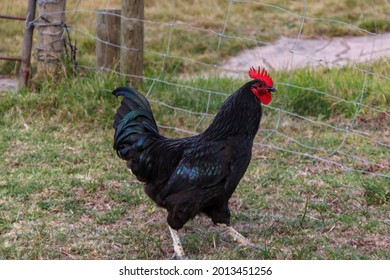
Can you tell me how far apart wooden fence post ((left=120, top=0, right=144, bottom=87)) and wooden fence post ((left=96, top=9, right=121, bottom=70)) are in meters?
0.25

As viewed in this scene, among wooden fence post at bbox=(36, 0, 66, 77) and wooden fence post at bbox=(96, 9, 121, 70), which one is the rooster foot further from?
wooden fence post at bbox=(36, 0, 66, 77)

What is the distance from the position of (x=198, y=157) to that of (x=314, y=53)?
498 cm

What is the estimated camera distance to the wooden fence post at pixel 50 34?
681cm

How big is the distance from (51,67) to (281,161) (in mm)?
2457

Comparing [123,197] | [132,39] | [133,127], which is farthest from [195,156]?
[132,39]

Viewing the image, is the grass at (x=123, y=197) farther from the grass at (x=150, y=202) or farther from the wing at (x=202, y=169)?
the wing at (x=202, y=169)

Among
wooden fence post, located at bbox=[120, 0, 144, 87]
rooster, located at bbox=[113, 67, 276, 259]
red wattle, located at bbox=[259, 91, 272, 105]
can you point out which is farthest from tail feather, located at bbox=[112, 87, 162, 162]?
wooden fence post, located at bbox=[120, 0, 144, 87]

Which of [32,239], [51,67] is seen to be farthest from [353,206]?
[51,67]

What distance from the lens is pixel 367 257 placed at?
412 centimetres

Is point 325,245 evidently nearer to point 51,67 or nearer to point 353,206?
point 353,206

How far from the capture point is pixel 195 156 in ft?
13.5

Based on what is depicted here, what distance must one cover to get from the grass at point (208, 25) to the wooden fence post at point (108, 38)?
0.70 metres

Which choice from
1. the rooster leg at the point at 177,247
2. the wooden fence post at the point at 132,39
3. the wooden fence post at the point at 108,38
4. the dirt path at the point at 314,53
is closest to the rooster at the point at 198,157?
the rooster leg at the point at 177,247

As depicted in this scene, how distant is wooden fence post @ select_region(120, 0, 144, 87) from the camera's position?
6.50 meters
